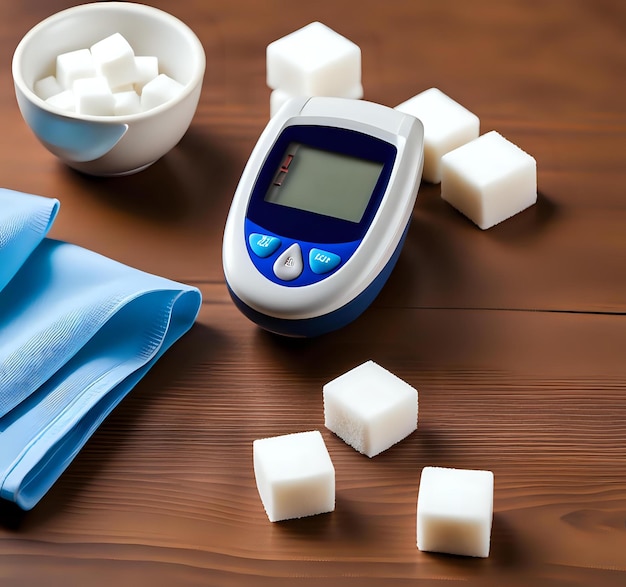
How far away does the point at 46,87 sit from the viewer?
1.19 m

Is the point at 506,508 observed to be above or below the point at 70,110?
below

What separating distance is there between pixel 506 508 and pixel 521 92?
→ 22.0 inches

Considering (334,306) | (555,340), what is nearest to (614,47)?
(555,340)

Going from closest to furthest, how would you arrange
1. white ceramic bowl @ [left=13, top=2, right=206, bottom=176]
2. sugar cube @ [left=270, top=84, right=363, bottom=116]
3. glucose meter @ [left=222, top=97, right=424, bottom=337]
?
glucose meter @ [left=222, top=97, right=424, bottom=337], white ceramic bowl @ [left=13, top=2, right=206, bottom=176], sugar cube @ [left=270, top=84, right=363, bottom=116]

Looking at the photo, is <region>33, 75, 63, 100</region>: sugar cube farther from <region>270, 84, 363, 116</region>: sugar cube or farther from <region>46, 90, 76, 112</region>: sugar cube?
<region>270, 84, 363, 116</region>: sugar cube

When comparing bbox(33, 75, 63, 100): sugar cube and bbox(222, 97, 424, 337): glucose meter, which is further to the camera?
bbox(33, 75, 63, 100): sugar cube

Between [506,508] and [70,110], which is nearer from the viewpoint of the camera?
[506,508]

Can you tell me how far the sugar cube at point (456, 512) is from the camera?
85cm

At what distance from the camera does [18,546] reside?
875 millimetres

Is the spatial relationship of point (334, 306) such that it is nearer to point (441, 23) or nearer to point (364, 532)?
point (364, 532)

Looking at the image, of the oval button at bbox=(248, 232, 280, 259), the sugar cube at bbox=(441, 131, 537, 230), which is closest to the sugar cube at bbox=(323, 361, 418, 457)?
the oval button at bbox=(248, 232, 280, 259)

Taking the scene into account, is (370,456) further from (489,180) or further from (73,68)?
(73,68)

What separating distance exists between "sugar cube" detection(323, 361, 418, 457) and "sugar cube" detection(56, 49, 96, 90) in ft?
1.47

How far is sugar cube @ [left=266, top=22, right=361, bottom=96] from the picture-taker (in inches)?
47.2
